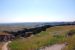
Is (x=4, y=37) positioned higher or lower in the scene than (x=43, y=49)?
lower

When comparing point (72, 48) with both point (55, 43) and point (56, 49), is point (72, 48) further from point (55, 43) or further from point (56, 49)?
point (55, 43)

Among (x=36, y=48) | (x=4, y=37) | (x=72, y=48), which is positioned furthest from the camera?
(x=4, y=37)

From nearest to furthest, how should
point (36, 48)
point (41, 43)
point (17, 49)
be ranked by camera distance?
point (36, 48) < point (41, 43) < point (17, 49)

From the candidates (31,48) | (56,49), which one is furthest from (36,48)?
(56,49)

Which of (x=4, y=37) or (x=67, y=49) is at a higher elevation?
(x=67, y=49)

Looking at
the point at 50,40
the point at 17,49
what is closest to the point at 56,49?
the point at 50,40

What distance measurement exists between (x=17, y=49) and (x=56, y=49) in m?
5.94

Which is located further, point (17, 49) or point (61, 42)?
point (17, 49)

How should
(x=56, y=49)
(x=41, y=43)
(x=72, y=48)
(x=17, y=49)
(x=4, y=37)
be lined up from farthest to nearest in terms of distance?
(x=4, y=37) < (x=17, y=49) < (x=41, y=43) < (x=56, y=49) < (x=72, y=48)

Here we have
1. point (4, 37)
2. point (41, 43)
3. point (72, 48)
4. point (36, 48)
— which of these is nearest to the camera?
point (72, 48)

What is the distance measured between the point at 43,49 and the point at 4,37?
35.6 metres

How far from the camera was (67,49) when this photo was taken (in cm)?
1234

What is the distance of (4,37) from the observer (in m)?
48.8

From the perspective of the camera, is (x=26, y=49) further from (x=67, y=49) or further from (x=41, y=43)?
(x=67, y=49)
